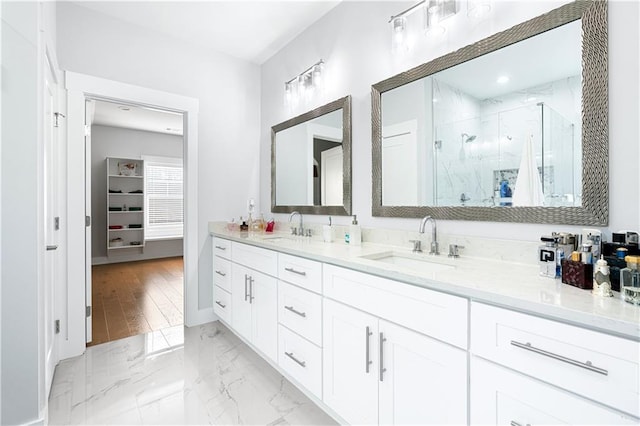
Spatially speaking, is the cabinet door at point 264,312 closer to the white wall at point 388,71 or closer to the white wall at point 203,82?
the white wall at point 388,71

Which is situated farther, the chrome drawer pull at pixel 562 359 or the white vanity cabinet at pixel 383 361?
the white vanity cabinet at pixel 383 361

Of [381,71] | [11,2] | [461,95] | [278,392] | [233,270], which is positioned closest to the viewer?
[11,2]

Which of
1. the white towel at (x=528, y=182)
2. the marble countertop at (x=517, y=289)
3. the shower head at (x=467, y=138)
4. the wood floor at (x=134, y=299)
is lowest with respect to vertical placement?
the wood floor at (x=134, y=299)

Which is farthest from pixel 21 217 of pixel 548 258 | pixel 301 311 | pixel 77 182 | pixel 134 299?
pixel 134 299

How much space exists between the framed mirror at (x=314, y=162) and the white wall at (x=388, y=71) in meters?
0.09

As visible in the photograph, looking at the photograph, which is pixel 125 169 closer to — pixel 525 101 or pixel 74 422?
pixel 74 422

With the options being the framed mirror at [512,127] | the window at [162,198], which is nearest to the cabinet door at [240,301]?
the framed mirror at [512,127]

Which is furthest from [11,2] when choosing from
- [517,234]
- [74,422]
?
[517,234]

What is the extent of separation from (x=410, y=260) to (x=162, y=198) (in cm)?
623

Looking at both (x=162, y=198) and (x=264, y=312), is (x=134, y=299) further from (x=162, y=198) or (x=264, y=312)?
(x=162, y=198)

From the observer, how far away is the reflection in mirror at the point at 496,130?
1275 millimetres

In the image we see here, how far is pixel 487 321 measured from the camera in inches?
37.5

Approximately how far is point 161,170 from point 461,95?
6478mm

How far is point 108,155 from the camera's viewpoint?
6.03m
